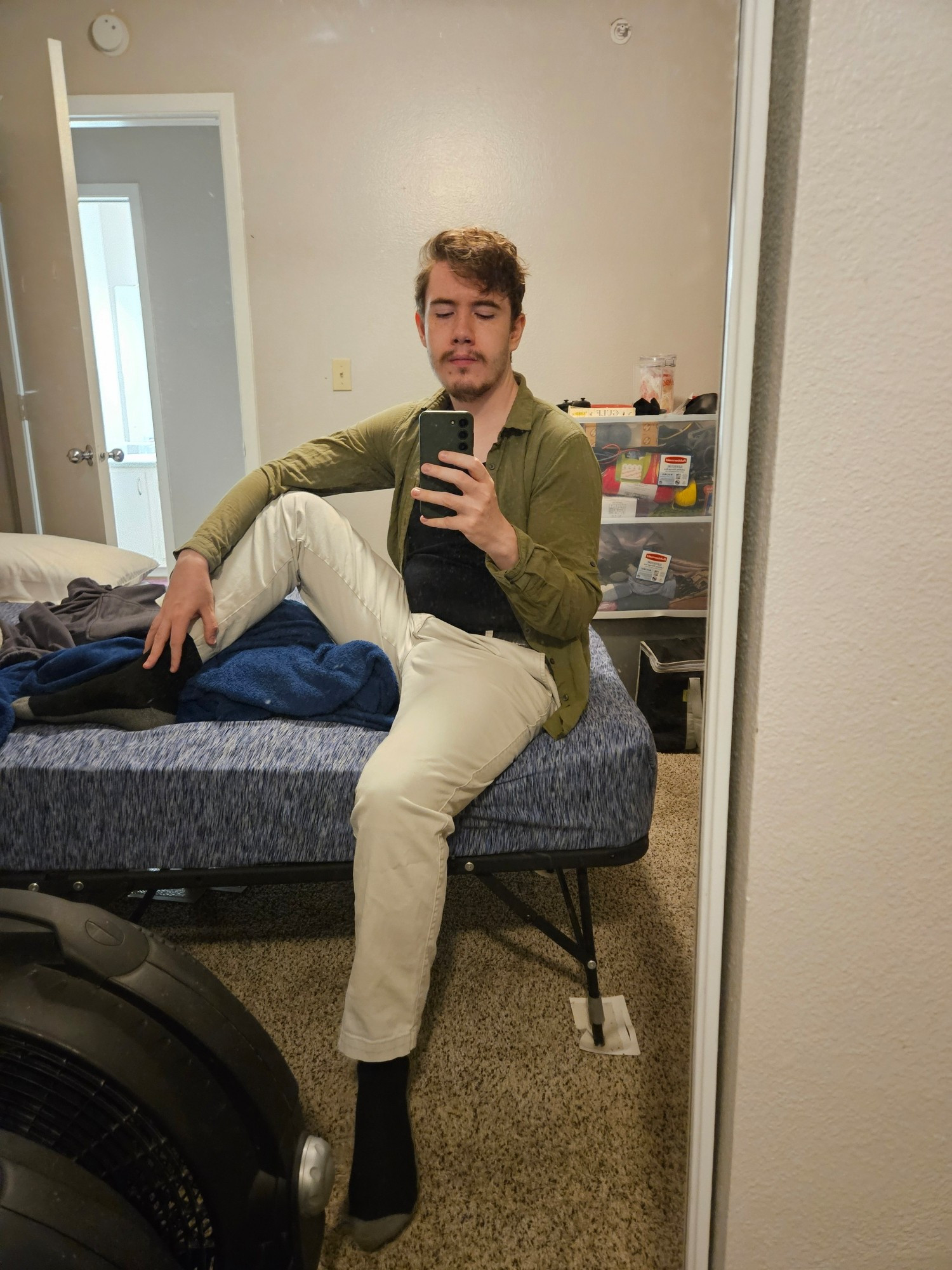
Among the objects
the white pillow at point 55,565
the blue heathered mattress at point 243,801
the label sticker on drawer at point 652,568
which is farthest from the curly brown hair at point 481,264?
the white pillow at point 55,565

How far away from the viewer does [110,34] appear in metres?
1.01

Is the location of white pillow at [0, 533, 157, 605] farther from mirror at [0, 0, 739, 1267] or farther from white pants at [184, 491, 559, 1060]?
white pants at [184, 491, 559, 1060]

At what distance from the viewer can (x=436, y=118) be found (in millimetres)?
1059

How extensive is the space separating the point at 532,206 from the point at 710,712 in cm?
88

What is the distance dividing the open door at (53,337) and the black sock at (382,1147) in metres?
0.97

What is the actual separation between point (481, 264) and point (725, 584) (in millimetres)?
603

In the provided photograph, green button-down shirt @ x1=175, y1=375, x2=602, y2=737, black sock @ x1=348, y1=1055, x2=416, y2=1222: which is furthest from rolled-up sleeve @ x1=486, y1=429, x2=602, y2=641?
black sock @ x1=348, y1=1055, x2=416, y2=1222

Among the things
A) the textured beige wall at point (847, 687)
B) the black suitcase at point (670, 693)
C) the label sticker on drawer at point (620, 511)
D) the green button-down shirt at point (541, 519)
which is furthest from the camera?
the label sticker on drawer at point (620, 511)

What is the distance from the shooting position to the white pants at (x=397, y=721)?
75 centimetres

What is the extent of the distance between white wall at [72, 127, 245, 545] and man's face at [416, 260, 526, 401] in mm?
413

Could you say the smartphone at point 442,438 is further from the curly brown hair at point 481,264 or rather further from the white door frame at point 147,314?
the white door frame at point 147,314

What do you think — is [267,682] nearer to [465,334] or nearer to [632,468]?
[465,334]

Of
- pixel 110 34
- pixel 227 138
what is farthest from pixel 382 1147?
pixel 110 34

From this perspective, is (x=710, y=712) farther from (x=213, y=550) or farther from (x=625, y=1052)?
(x=213, y=550)
